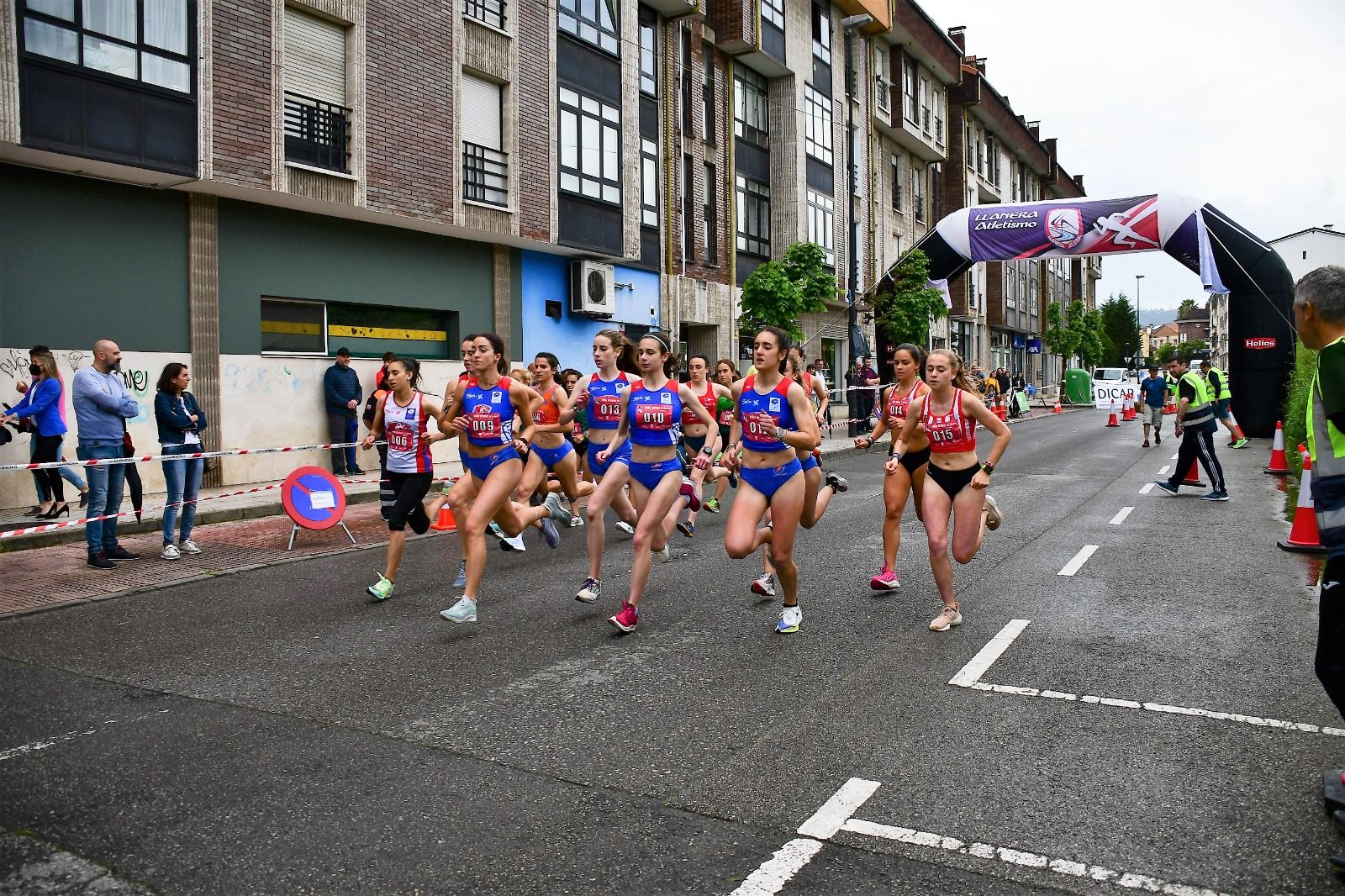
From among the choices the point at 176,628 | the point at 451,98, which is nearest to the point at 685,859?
the point at 176,628

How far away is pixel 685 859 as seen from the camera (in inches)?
139

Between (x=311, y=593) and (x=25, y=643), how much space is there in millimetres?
2087

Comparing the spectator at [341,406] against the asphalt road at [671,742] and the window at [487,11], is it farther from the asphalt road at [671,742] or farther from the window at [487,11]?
the asphalt road at [671,742]

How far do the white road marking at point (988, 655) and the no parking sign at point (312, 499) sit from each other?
7.00 metres

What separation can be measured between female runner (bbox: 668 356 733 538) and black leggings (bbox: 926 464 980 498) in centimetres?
151

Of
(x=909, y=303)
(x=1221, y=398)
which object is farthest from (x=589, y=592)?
(x=909, y=303)

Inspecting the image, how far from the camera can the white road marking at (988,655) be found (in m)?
5.67

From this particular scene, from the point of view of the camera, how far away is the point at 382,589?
8016mm

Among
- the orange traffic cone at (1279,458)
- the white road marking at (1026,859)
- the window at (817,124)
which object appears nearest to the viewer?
the white road marking at (1026,859)

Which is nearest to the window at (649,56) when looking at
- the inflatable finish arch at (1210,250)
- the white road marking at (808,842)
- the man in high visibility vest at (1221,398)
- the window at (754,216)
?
the window at (754,216)

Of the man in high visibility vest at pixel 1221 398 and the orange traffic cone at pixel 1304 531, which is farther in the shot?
the man in high visibility vest at pixel 1221 398

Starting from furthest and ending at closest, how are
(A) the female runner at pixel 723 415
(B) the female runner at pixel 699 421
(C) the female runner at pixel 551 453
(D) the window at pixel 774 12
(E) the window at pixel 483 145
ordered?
(D) the window at pixel 774 12, (E) the window at pixel 483 145, (A) the female runner at pixel 723 415, (C) the female runner at pixel 551 453, (B) the female runner at pixel 699 421

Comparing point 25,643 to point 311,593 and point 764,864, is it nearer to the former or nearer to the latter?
point 311,593

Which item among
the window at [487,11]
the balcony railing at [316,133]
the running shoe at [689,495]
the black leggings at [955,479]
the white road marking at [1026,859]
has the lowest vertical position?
the white road marking at [1026,859]
